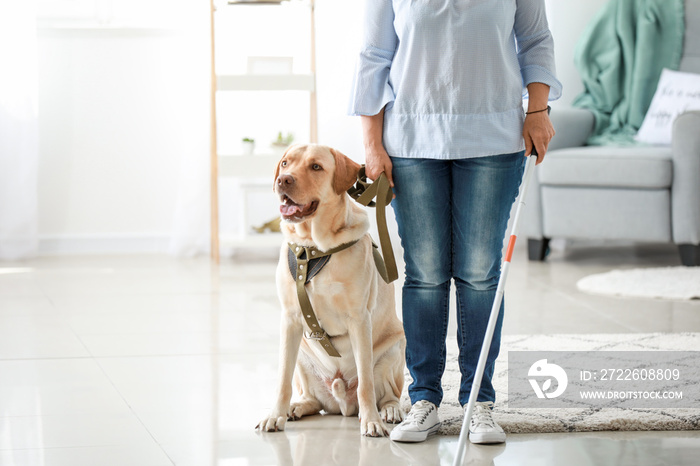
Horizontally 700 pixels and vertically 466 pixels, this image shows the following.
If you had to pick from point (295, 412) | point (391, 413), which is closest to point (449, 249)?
point (391, 413)

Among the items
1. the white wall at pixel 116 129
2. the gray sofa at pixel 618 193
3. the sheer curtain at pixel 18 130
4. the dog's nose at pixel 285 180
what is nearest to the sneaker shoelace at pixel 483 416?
the dog's nose at pixel 285 180

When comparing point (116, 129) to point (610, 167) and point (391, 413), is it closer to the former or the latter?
point (610, 167)

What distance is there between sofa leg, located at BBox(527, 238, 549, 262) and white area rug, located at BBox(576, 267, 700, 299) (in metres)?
0.50

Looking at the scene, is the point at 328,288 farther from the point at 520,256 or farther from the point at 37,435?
the point at 520,256

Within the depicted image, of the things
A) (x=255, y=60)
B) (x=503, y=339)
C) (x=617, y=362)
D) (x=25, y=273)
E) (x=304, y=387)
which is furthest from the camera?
(x=255, y=60)

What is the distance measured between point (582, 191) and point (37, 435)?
9.81 ft

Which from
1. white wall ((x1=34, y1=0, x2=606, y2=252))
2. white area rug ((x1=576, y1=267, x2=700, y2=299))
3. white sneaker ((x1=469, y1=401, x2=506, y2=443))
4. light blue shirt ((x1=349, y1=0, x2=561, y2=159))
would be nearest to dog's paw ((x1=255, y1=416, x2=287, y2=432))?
white sneaker ((x1=469, y1=401, x2=506, y2=443))

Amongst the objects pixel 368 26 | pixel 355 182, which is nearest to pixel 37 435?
pixel 355 182

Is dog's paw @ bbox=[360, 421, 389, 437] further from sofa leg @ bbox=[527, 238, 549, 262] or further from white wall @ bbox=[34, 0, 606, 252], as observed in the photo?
white wall @ bbox=[34, 0, 606, 252]

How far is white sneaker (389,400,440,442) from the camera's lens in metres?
1.91

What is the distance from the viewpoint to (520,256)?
4.71 m

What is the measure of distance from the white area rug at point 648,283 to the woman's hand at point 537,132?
187 centimetres

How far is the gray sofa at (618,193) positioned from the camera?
3.99m

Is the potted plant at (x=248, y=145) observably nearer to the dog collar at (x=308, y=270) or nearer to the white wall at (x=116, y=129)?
the white wall at (x=116, y=129)
